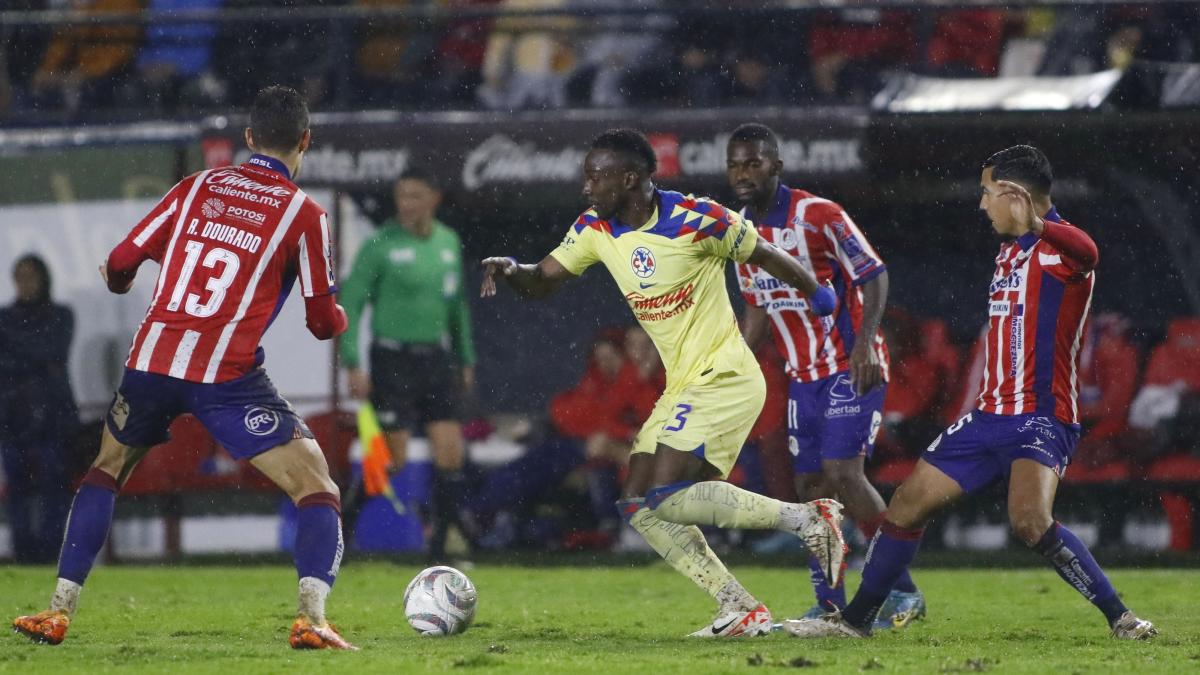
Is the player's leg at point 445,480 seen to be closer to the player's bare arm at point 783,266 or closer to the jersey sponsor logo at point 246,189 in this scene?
the player's bare arm at point 783,266

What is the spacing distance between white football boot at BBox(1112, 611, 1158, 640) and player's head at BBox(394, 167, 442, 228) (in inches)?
245

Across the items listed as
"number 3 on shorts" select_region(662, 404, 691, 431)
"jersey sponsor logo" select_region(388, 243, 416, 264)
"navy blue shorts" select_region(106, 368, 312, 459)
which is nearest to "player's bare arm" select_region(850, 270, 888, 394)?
"number 3 on shorts" select_region(662, 404, 691, 431)

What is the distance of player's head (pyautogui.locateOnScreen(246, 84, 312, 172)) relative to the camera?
21.9 ft

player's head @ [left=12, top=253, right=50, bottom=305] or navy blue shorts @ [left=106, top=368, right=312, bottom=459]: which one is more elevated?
player's head @ [left=12, top=253, right=50, bottom=305]

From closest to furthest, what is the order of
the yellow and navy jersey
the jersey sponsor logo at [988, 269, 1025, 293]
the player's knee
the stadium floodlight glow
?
the player's knee < the jersey sponsor logo at [988, 269, 1025, 293] < the yellow and navy jersey < the stadium floodlight glow

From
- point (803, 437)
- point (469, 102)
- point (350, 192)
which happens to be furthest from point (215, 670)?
point (469, 102)

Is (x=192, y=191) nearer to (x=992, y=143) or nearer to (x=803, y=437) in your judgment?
(x=803, y=437)

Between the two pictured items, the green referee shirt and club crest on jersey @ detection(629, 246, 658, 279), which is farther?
the green referee shirt

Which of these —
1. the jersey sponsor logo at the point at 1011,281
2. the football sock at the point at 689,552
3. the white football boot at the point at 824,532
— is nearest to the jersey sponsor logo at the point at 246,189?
the football sock at the point at 689,552

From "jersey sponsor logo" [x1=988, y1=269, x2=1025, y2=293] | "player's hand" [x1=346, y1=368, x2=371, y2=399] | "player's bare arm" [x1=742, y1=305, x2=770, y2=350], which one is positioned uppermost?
"jersey sponsor logo" [x1=988, y1=269, x2=1025, y2=293]

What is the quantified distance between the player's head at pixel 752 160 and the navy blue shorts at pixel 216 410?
7.99 ft

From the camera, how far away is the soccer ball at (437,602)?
23.2 feet

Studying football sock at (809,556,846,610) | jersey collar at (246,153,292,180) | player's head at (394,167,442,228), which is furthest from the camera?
player's head at (394,167,442,228)

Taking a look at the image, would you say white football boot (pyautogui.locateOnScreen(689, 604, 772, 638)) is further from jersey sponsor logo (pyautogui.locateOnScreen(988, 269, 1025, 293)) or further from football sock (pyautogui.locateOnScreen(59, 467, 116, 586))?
football sock (pyautogui.locateOnScreen(59, 467, 116, 586))
